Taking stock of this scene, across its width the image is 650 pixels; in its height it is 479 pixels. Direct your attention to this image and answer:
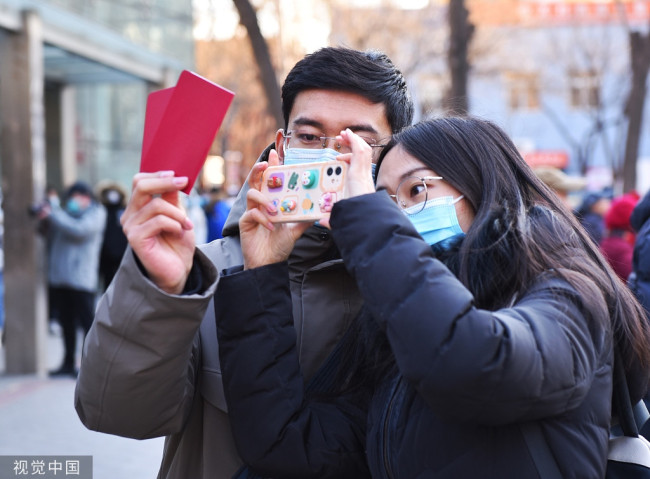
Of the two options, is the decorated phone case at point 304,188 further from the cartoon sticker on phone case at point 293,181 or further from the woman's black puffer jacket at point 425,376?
the woman's black puffer jacket at point 425,376

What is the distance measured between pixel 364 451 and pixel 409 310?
552 millimetres

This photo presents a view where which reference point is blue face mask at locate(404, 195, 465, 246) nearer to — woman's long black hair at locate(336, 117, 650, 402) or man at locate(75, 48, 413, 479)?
woman's long black hair at locate(336, 117, 650, 402)

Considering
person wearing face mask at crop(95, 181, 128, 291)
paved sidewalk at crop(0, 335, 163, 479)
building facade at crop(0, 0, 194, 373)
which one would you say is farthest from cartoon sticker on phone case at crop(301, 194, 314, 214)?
person wearing face mask at crop(95, 181, 128, 291)

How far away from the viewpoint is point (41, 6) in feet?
26.7

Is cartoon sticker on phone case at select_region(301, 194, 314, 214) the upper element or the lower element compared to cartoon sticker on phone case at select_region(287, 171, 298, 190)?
lower

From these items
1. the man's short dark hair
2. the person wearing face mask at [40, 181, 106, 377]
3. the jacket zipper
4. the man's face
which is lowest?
the person wearing face mask at [40, 181, 106, 377]

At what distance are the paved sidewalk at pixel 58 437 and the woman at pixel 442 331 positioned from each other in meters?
3.84

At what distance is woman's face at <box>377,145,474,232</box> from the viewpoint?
1929 millimetres

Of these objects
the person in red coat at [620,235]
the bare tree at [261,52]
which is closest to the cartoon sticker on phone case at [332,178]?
the person in red coat at [620,235]

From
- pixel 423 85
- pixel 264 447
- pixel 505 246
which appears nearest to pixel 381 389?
pixel 264 447

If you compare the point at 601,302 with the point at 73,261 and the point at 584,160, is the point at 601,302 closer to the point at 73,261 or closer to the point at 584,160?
the point at 73,261

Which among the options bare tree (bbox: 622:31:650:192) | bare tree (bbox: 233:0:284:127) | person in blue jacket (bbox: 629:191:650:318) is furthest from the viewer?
bare tree (bbox: 622:31:650:192)

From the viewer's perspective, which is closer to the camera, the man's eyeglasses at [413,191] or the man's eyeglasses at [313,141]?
the man's eyeglasses at [413,191]

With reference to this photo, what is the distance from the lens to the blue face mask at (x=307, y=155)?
7.39 feet
